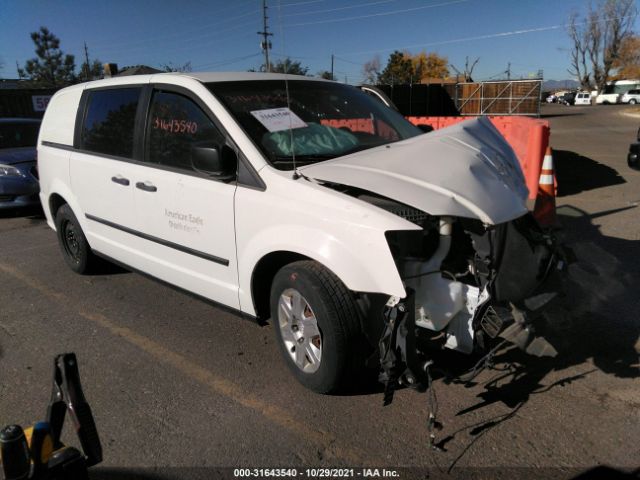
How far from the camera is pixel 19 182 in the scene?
8.36 meters

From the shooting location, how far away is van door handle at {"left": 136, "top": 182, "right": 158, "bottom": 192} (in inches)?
148

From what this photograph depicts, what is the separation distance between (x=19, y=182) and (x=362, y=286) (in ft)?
25.2


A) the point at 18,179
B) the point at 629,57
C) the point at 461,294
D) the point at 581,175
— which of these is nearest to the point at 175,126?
the point at 461,294

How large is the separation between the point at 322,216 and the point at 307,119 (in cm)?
113

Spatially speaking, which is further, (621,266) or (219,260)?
(621,266)

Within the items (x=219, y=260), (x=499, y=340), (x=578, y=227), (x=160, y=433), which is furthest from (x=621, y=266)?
(x=160, y=433)

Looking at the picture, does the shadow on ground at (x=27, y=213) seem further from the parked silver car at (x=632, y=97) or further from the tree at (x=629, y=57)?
the tree at (x=629, y=57)

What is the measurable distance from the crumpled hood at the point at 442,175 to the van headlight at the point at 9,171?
711 cm

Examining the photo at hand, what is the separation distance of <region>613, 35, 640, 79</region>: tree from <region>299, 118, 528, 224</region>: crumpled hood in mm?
99054

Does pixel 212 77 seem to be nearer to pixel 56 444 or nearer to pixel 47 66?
pixel 56 444

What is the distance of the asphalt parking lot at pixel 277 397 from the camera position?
2.60 m

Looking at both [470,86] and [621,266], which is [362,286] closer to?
[621,266]

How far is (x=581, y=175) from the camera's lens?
1055cm

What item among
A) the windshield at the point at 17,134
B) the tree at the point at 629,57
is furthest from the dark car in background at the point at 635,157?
the tree at the point at 629,57
